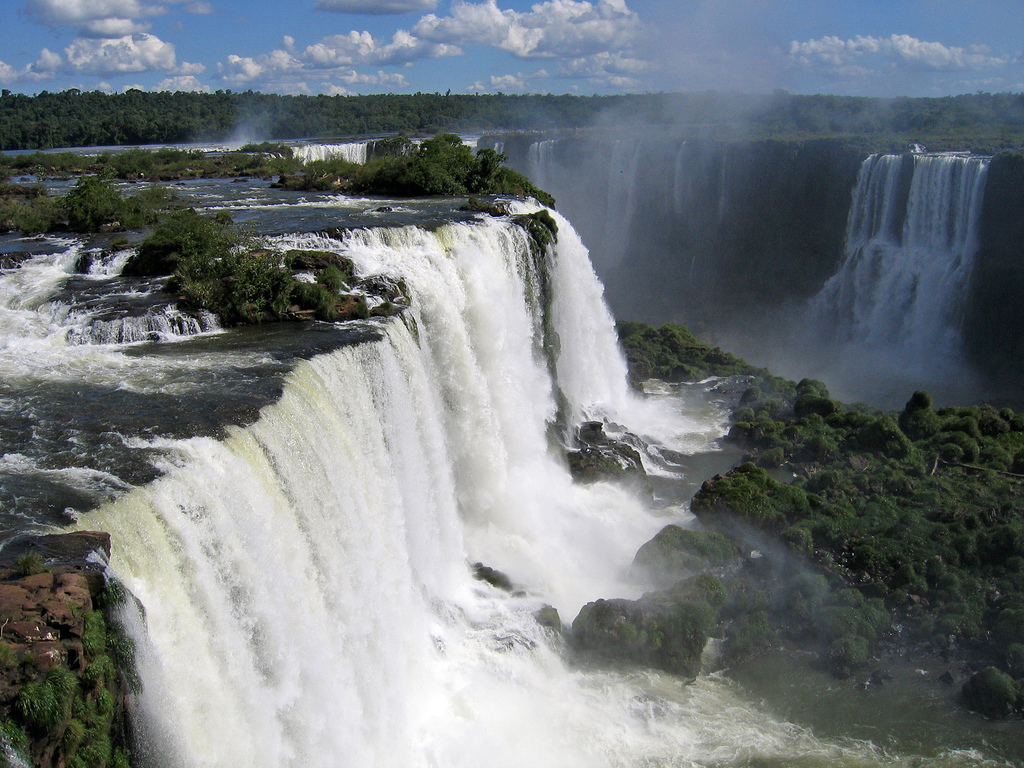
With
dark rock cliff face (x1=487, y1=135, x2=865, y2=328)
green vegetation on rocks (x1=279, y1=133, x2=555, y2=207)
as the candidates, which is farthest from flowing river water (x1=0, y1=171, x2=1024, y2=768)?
dark rock cliff face (x1=487, y1=135, x2=865, y2=328)

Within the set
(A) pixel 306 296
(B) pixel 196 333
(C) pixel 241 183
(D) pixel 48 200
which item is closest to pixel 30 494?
(B) pixel 196 333

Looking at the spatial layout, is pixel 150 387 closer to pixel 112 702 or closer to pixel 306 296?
pixel 306 296

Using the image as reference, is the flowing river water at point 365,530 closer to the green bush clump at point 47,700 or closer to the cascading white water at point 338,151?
the green bush clump at point 47,700

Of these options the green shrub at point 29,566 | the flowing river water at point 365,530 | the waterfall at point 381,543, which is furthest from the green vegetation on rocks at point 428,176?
the green shrub at point 29,566

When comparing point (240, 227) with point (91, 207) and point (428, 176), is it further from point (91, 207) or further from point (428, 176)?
point (428, 176)

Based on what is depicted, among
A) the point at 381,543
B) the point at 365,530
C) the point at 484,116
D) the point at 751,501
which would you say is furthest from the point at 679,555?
the point at 484,116
